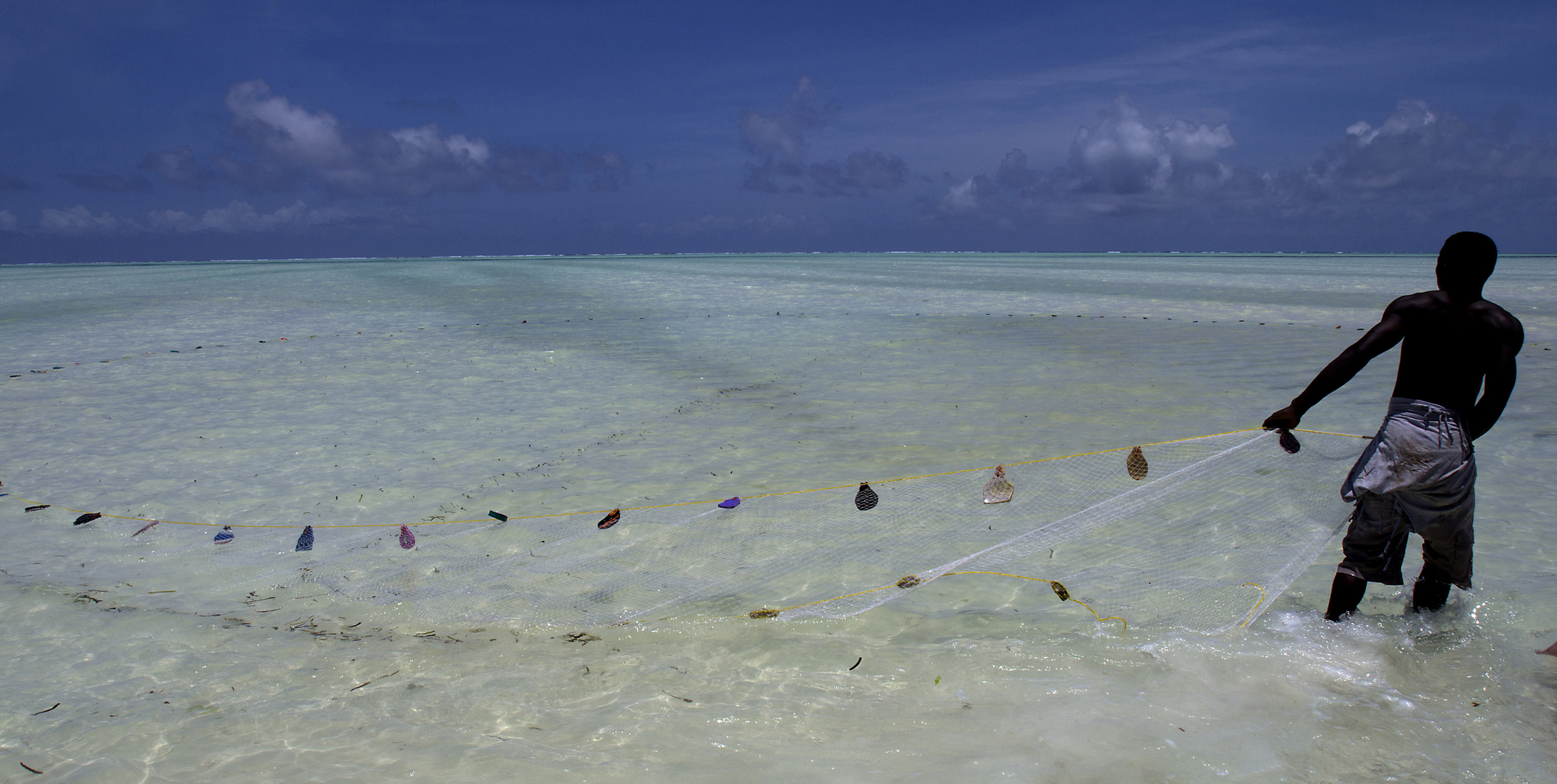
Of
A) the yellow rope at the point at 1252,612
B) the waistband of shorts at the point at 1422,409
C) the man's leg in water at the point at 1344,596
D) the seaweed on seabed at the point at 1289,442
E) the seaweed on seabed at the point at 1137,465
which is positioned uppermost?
the waistband of shorts at the point at 1422,409

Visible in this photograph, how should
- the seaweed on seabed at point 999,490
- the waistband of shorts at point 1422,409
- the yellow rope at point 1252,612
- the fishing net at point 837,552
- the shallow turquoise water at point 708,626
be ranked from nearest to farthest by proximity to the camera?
the shallow turquoise water at point 708,626
the waistband of shorts at point 1422,409
the yellow rope at point 1252,612
the fishing net at point 837,552
the seaweed on seabed at point 999,490

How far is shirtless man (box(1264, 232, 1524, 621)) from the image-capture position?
376cm

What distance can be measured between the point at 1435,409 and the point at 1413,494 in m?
0.41

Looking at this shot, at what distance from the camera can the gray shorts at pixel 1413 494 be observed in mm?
3785

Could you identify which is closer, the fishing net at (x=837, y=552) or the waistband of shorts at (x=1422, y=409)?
the waistband of shorts at (x=1422, y=409)

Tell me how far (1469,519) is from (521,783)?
14.3ft

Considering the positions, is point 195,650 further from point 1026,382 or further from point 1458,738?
point 1026,382

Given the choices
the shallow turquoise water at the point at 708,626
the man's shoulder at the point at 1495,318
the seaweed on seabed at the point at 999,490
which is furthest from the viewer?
the seaweed on seabed at the point at 999,490

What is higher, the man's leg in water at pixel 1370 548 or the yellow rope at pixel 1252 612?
the man's leg in water at pixel 1370 548

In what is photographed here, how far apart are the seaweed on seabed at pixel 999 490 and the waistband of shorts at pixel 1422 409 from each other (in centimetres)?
234

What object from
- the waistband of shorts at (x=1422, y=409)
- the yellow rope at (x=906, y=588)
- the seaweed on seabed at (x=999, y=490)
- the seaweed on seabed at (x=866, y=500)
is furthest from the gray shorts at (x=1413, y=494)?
the seaweed on seabed at (x=866, y=500)

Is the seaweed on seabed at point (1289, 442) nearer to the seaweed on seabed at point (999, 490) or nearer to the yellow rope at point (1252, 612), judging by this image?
the yellow rope at point (1252, 612)

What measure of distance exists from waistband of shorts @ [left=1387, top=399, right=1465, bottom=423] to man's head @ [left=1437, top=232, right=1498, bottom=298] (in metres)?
0.51

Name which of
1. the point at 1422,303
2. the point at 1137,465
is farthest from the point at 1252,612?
the point at 1422,303
